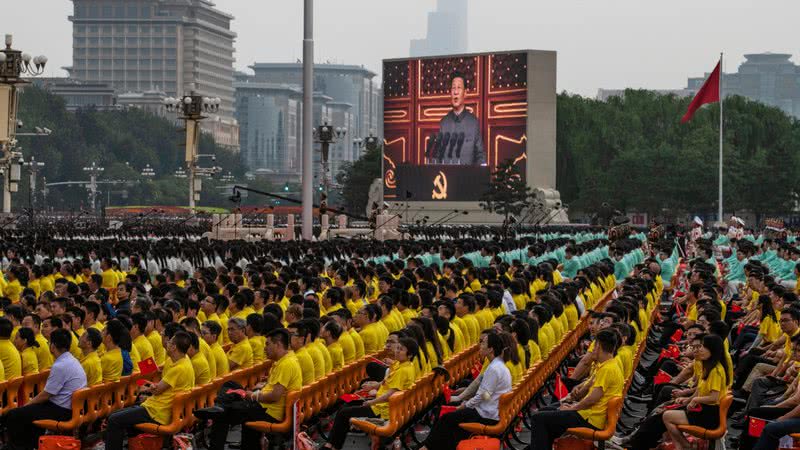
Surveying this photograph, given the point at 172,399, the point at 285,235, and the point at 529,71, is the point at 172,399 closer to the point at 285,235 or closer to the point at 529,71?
the point at 285,235

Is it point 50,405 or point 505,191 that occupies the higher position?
point 505,191

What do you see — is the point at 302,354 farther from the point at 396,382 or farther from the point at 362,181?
the point at 362,181

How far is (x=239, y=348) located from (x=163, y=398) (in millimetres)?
2331

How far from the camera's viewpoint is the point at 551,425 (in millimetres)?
13172

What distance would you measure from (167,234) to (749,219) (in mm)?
57518

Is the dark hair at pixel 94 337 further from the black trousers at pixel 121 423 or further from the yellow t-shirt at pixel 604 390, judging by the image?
the yellow t-shirt at pixel 604 390

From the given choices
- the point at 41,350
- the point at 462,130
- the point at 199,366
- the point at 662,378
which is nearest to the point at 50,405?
the point at 199,366

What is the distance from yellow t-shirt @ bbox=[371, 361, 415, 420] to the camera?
14031 millimetres

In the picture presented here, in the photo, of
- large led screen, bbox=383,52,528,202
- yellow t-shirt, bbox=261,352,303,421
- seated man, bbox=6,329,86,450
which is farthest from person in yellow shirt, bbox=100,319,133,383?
large led screen, bbox=383,52,528,202

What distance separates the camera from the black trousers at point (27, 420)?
1386cm

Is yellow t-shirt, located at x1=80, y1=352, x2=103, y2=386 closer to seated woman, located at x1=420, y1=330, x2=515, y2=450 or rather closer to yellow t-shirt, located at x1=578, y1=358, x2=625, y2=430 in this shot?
seated woman, located at x1=420, y1=330, x2=515, y2=450

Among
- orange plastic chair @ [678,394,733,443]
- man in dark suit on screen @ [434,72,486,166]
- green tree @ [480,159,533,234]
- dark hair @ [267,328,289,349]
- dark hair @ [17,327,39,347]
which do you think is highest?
man in dark suit on screen @ [434,72,486,166]

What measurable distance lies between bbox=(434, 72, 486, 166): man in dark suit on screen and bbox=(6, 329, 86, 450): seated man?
6770 centimetres

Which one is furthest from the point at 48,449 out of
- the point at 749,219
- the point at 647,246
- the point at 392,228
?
the point at 749,219
